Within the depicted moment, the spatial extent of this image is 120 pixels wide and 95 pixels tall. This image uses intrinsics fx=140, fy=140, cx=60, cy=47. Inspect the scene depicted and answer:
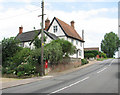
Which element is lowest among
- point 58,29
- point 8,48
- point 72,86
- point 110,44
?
point 72,86

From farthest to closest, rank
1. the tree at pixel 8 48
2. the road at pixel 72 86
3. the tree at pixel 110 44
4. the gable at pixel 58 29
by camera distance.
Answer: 1. the tree at pixel 110 44
2. the gable at pixel 58 29
3. the tree at pixel 8 48
4. the road at pixel 72 86

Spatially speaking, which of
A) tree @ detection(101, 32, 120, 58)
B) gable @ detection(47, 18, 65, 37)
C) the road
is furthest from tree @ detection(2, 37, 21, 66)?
A: tree @ detection(101, 32, 120, 58)

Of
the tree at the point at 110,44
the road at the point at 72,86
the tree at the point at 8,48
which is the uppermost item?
the tree at the point at 110,44

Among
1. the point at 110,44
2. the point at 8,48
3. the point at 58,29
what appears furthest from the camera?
the point at 110,44

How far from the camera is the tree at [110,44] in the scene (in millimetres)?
87756

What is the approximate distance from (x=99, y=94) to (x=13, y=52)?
60.5 ft

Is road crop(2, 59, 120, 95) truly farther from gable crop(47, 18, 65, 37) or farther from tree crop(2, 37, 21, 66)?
gable crop(47, 18, 65, 37)

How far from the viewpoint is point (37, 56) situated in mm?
20016

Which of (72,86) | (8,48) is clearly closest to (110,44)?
(8,48)

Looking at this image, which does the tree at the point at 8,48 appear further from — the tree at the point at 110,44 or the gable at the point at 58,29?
the tree at the point at 110,44

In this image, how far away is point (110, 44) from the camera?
88.3m

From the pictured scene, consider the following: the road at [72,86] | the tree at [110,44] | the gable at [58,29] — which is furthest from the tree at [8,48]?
the tree at [110,44]

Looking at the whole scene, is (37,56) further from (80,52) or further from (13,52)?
(80,52)

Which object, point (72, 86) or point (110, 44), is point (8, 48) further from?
point (110, 44)
